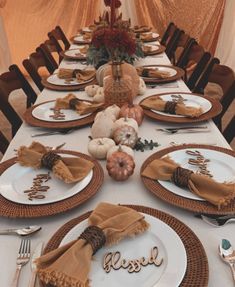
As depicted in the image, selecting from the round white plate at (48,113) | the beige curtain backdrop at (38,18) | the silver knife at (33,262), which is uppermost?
the silver knife at (33,262)

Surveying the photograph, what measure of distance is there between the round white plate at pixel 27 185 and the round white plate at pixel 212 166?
21 cm

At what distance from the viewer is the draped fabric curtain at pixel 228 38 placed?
3.99 meters

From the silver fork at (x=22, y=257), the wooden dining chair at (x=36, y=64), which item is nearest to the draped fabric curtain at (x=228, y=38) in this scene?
the wooden dining chair at (x=36, y=64)

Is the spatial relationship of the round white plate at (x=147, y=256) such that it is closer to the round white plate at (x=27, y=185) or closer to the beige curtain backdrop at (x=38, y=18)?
the round white plate at (x=27, y=185)

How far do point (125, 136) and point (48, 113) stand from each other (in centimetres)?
43

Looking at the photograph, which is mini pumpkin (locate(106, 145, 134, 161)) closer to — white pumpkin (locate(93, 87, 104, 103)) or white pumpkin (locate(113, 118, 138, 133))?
white pumpkin (locate(113, 118, 138, 133))

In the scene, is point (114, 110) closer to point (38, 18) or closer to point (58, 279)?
point (58, 279)

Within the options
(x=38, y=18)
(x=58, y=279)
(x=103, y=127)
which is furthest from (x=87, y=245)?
(x=38, y=18)

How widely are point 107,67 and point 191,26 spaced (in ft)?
10.4

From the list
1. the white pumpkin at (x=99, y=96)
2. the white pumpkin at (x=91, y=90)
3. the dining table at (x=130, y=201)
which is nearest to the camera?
the dining table at (x=130, y=201)

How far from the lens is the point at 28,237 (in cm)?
76

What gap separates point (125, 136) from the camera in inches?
42.6

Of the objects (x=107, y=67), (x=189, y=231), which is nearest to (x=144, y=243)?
(x=189, y=231)

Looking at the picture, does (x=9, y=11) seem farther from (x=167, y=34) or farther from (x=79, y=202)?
(x=79, y=202)
